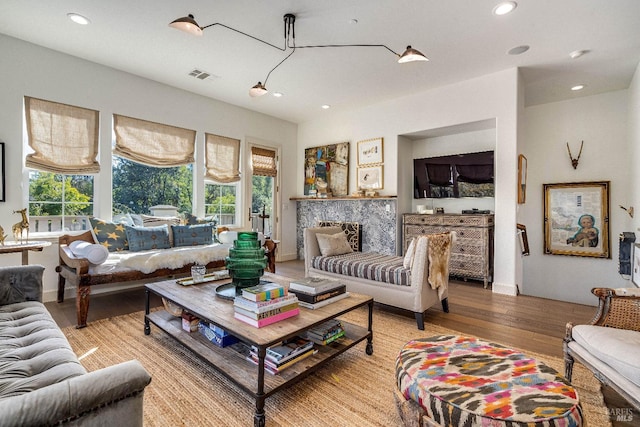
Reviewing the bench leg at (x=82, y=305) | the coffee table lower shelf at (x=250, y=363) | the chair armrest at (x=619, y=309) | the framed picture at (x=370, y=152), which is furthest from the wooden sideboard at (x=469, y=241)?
the bench leg at (x=82, y=305)

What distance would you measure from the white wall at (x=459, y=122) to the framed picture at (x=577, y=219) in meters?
1.60

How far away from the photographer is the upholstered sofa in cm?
127

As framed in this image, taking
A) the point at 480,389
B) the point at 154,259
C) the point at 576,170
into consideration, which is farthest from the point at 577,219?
the point at 154,259

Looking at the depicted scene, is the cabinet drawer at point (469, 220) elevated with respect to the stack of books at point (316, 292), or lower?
elevated

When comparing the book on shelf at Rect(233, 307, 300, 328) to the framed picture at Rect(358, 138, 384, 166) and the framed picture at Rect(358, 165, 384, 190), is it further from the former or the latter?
the framed picture at Rect(358, 138, 384, 166)

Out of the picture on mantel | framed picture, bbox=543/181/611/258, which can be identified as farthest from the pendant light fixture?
framed picture, bbox=543/181/611/258

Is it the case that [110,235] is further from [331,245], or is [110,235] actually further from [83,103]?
[331,245]

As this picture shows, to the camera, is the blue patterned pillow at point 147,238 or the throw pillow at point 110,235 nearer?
the throw pillow at point 110,235

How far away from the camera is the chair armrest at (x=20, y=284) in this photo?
72.1 inches

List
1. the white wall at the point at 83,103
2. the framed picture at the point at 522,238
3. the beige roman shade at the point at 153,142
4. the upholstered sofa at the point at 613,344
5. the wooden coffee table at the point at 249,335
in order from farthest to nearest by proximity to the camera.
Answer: the beige roman shade at the point at 153,142 → the framed picture at the point at 522,238 → the white wall at the point at 83,103 → the wooden coffee table at the point at 249,335 → the upholstered sofa at the point at 613,344

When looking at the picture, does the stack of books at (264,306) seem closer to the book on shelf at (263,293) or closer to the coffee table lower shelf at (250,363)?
the book on shelf at (263,293)

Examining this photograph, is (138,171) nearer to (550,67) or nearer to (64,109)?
(64,109)

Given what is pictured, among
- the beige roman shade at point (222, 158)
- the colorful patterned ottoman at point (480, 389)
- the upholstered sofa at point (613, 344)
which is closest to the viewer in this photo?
the colorful patterned ottoman at point (480, 389)

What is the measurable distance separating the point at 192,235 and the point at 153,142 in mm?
1494
